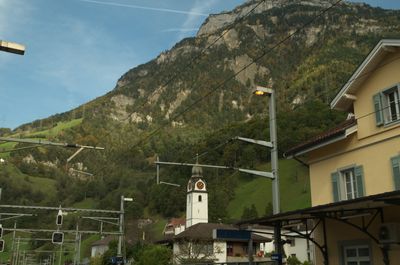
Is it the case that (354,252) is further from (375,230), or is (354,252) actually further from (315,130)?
(315,130)

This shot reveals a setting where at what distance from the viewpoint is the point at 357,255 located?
62.2 ft

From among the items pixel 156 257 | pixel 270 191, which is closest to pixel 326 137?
pixel 156 257

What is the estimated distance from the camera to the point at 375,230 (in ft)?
58.5

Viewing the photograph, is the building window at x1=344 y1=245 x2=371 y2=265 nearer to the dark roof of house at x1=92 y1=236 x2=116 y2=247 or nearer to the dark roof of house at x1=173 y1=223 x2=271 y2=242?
the dark roof of house at x1=173 y1=223 x2=271 y2=242

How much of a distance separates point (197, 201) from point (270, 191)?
23624mm

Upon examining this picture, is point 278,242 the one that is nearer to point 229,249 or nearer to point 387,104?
point 387,104

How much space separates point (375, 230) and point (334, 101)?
6573 millimetres

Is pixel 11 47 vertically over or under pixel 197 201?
under

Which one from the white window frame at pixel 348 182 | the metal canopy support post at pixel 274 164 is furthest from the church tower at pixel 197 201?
the metal canopy support post at pixel 274 164

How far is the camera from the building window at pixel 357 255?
1850 cm

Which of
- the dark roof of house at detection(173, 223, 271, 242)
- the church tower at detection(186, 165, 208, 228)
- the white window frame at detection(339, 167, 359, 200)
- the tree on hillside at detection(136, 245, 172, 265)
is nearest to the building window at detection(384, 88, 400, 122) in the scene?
the white window frame at detection(339, 167, 359, 200)

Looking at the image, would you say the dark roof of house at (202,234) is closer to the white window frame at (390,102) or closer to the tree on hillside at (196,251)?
the tree on hillside at (196,251)

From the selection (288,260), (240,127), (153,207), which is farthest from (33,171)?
(288,260)

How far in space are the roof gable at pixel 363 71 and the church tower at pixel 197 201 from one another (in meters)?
78.9
